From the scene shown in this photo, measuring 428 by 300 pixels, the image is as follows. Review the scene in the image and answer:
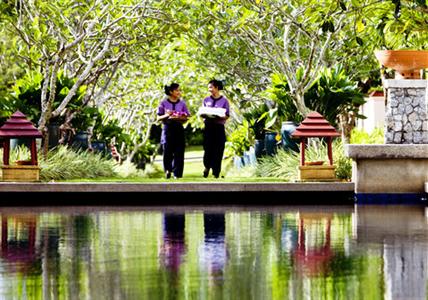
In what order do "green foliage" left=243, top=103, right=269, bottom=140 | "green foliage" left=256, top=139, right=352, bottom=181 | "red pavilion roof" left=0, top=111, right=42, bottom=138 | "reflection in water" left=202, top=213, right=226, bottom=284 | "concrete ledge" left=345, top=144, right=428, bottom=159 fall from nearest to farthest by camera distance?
"reflection in water" left=202, top=213, right=226, bottom=284 < "concrete ledge" left=345, top=144, right=428, bottom=159 < "red pavilion roof" left=0, top=111, right=42, bottom=138 < "green foliage" left=256, top=139, right=352, bottom=181 < "green foliage" left=243, top=103, right=269, bottom=140

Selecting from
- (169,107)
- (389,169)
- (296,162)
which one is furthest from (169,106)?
(389,169)

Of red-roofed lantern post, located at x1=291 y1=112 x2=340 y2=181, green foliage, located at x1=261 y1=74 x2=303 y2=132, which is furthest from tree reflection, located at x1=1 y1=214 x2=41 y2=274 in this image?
green foliage, located at x1=261 y1=74 x2=303 y2=132

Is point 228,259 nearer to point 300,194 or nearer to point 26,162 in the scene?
point 300,194

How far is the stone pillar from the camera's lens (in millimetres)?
22828

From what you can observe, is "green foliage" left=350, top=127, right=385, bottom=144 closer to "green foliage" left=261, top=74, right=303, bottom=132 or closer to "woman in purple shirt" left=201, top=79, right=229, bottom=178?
"green foliage" left=261, top=74, right=303, bottom=132

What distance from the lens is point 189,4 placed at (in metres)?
28.4

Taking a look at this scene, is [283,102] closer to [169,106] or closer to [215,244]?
[169,106]

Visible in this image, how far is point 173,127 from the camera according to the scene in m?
26.1

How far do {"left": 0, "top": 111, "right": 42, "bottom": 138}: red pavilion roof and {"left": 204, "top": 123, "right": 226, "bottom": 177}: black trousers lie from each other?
3801 mm

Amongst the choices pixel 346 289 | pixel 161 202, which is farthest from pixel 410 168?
pixel 346 289

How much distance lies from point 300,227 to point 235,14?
41.6 feet

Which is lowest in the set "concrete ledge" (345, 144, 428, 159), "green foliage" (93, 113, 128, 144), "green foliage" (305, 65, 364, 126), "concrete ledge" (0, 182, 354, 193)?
"concrete ledge" (0, 182, 354, 193)

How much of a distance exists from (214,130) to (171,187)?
12.9 feet

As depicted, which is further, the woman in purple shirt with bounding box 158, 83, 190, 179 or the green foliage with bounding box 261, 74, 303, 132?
the green foliage with bounding box 261, 74, 303, 132
